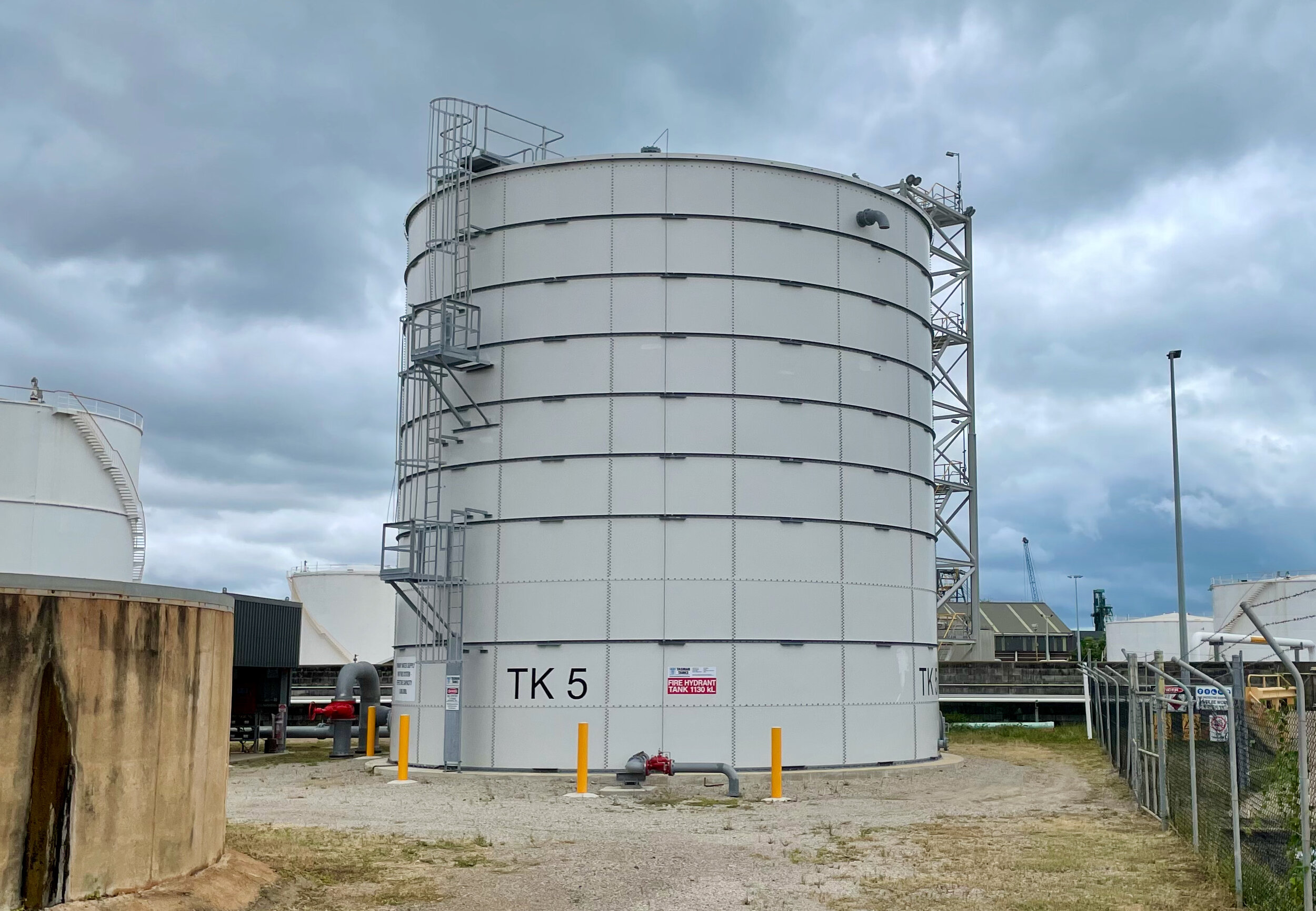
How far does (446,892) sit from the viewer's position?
12.1m

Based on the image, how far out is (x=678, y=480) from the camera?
2403 cm

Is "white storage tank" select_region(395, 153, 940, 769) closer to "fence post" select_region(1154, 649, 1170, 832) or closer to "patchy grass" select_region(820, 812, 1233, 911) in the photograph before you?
"patchy grass" select_region(820, 812, 1233, 911)

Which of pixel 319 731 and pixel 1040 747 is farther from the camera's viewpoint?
pixel 319 731

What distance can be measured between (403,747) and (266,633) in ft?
34.1

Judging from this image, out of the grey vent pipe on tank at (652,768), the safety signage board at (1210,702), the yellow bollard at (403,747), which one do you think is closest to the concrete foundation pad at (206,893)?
the grey vent pipe on tank at (652,768)

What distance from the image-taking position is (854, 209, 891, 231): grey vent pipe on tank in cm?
2623

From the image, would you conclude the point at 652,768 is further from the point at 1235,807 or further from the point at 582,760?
the point at 1235,807

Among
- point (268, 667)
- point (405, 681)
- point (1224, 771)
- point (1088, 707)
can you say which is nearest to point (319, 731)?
point (268, 667)

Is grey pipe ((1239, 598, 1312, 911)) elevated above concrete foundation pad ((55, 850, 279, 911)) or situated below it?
above

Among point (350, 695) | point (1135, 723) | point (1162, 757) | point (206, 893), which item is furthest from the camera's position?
point (350, 695)

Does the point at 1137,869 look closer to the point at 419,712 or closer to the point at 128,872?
the point at 128,872

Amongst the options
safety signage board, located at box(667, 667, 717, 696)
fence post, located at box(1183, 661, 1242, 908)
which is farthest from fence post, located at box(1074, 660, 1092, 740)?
fence post, located at box(1183, 661, 1242, 908)

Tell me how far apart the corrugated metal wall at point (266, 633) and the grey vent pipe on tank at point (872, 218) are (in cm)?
1729

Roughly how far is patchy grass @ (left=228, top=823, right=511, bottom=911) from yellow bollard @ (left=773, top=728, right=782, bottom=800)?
617 cm
